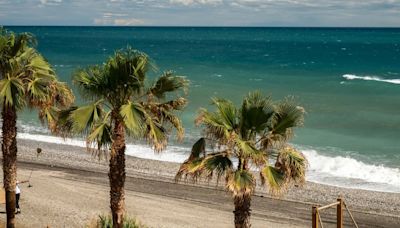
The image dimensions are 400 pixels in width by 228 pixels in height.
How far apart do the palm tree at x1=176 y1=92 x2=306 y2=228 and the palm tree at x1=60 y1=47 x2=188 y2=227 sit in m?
1.32

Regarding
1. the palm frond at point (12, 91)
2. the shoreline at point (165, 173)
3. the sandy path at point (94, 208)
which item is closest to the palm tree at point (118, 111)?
the palm frond at point (12, 91)

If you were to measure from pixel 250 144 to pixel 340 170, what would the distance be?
19190 mm

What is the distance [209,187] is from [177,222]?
5.26 meters

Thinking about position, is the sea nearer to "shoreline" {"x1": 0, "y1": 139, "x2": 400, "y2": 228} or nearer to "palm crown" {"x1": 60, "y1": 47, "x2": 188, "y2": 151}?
"palm crown" {"x1": 60, "y1": 47, "x2": 188, "y2": 151}

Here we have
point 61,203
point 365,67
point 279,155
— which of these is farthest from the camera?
point 365,67

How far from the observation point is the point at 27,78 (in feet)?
51.5

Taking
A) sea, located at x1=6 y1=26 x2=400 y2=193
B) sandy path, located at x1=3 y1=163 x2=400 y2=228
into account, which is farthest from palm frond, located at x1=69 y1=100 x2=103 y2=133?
sandy path, located at x1=3 y1=163 x2=400 y2=228

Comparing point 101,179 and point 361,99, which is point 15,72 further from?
point 361,99

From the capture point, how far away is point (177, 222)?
21.4 m

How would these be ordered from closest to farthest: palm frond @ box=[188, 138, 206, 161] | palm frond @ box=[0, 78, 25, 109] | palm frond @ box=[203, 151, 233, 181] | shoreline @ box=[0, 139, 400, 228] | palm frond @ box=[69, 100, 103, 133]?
palm frond @ box=[203, 151, 233, 181] → palm frond @ box=[188, 138, 206, 161] → palm frond @ box=[69, 100, 103, 133] → palm frond @ box=[0, 78, 25, 109] → shoreline @ box=[0, 139, 400, 228]

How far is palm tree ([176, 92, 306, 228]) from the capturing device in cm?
1248

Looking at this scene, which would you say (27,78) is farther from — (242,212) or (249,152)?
(242,212)

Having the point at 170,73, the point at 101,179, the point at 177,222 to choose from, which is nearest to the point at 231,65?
the point at 101,179

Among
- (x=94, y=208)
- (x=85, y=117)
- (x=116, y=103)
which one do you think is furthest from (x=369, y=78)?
(x=85, y=117)
